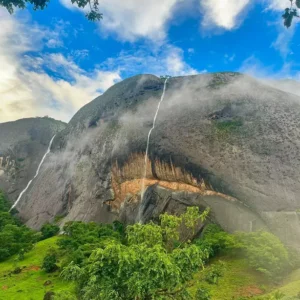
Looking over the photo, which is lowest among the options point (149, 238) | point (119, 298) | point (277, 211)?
point (119, 298)

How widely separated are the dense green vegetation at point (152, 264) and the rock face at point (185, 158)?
3939 mm

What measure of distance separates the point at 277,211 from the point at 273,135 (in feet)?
28.8

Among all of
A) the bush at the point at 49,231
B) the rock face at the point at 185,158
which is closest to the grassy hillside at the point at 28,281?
the bush at the point at 49,231

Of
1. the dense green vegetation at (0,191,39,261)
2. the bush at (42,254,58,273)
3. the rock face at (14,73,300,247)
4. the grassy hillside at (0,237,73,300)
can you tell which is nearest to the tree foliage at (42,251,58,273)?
the bush at (42,254,58,273)

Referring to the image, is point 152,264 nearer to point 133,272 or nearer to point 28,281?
point 133,272

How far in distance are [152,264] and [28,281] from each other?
23.0 meters

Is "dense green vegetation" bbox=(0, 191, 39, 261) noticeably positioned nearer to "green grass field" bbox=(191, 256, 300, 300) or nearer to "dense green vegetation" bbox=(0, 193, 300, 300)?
"dense green vegetation" bbox=(0, 193, 300, 300)

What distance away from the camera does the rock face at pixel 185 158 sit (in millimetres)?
30484

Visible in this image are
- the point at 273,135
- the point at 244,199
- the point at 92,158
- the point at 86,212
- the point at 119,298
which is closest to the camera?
the point at 119,298

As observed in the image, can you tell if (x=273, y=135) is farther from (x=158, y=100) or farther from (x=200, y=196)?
(x=158, y=100)

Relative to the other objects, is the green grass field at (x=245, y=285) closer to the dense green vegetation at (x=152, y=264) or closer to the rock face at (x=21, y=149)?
the dense green vegetation at (x=152, y=264)

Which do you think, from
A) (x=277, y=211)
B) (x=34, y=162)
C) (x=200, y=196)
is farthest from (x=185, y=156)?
(x=34, y=162)

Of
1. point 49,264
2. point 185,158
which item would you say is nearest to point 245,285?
point 49,264

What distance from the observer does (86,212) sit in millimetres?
45969
